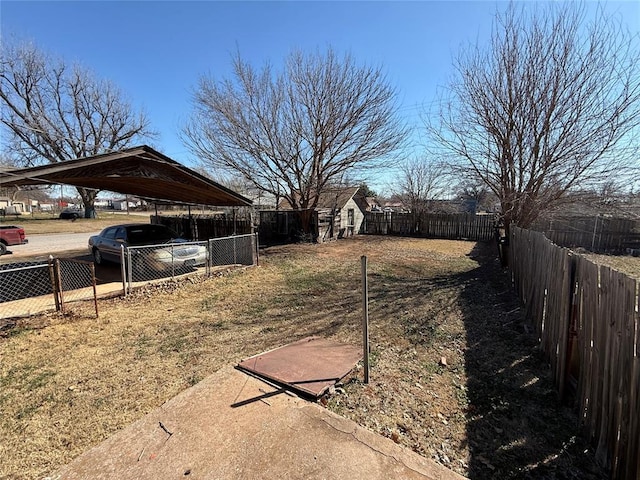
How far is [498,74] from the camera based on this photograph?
7809 mm

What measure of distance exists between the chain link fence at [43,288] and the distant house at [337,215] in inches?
412

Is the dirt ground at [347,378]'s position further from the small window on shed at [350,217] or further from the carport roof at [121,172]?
the small window on shed at [350,217]

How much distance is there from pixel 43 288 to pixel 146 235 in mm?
2556

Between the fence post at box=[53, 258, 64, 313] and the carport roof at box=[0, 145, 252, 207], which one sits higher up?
the carport roof at box=[0, 145, 252, 207]

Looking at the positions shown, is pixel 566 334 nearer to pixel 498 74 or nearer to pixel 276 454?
pixel 276 454

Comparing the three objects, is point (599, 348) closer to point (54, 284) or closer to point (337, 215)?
point (54, 284)

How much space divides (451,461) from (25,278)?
8.80 metres

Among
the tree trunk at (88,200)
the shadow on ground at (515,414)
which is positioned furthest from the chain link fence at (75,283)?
the tree trunk at (88,200)

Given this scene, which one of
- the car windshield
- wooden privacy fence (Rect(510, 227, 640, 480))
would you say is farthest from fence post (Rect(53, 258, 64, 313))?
wooden privacy fence (Rect(510, 227, 640, 480))

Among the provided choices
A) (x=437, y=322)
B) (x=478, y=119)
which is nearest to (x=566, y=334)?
(x=437, y=322)

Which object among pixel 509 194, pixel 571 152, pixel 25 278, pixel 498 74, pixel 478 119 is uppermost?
pixel 498 74

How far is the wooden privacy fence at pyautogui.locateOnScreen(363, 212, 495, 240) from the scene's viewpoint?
18453 mm

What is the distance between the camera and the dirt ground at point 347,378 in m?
2.51

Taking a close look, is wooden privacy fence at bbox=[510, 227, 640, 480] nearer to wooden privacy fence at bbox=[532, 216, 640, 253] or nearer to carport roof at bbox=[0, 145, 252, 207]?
carport roof at bbox=[0, 145, 252, 207]
